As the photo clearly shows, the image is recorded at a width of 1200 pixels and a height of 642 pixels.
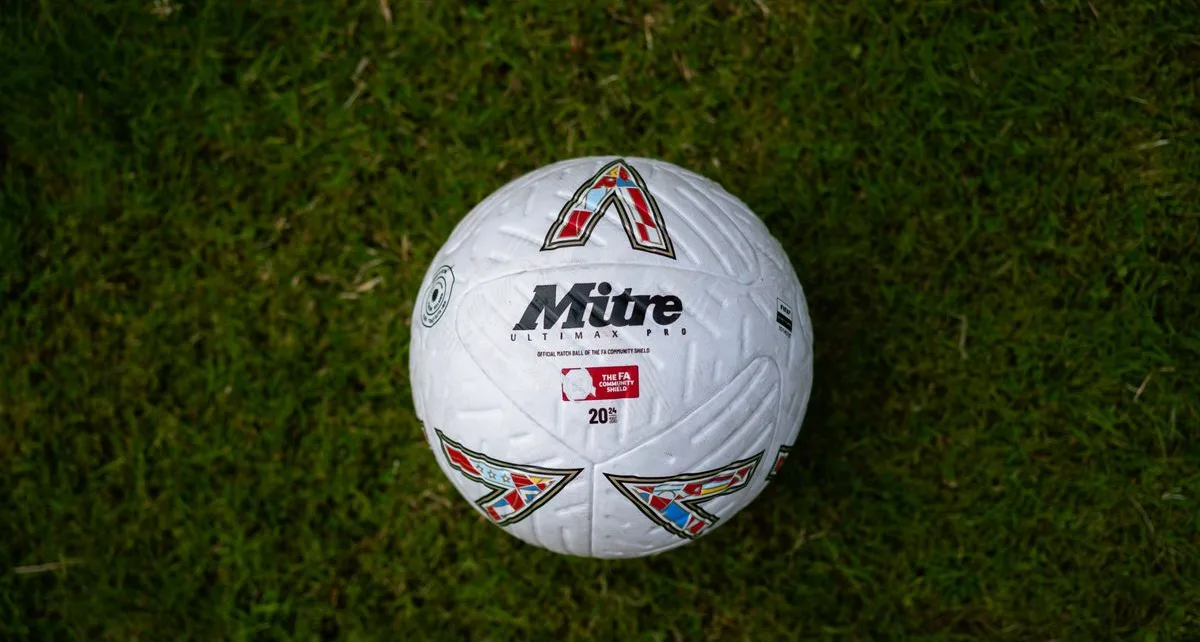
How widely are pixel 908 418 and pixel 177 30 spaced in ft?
9.93

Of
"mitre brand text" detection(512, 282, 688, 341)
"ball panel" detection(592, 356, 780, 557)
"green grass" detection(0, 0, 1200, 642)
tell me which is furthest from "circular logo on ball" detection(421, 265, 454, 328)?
"green grass" detection(0, 0, 1200, 642)

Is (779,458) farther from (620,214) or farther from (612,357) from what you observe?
(620,214)

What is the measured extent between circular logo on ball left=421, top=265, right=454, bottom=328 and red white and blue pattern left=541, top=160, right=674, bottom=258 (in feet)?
0.94

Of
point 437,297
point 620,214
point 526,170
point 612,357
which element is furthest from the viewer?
point 526,170

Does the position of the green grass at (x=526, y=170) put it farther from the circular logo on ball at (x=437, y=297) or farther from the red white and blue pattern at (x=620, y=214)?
the red white and blue pattern at (x=620, y=214)

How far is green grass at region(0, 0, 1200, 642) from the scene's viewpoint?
2.82 meters

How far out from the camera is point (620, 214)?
6.45 feet

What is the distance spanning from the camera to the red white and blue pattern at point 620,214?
6.34 ft

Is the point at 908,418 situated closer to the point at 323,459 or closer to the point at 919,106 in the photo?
the point at 919,106

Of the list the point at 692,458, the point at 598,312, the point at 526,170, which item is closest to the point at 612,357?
the point at 598,312

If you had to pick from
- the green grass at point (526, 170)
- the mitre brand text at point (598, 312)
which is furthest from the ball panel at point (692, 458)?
the green grass at point (526, 170)

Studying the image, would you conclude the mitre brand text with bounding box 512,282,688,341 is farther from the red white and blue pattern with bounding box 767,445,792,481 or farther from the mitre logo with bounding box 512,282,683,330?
the red white and blue pattern with bounding box 767,445,792,481

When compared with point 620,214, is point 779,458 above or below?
below

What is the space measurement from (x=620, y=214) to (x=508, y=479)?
683mm
